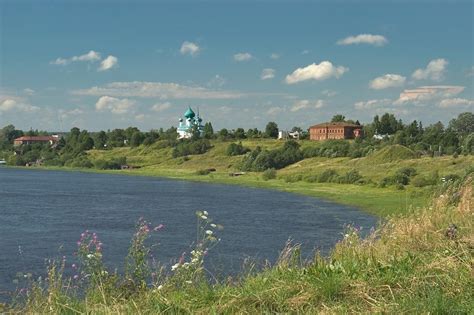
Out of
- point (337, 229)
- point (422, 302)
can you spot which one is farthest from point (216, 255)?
point (422, 302)

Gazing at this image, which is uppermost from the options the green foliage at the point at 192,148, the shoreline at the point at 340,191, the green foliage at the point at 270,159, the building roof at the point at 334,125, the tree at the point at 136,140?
the building roof at the point at 334,125

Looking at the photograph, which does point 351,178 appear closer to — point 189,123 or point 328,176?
point 328,176

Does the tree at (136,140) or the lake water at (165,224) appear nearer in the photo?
Answer: the lake water at (165,224)

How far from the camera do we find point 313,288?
25.3 feet

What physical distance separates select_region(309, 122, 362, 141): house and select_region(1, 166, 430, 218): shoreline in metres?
60.6

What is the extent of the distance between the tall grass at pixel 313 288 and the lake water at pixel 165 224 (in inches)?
154

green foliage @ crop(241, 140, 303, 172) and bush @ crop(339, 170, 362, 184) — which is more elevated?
green foliage @ crop(241, 140, 303, 172)

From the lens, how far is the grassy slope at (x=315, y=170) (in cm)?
5684

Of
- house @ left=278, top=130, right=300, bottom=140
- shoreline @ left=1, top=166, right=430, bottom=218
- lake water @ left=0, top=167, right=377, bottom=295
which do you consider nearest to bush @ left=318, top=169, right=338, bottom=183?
shoreline @ left=1, top=166, right=430, bottom=218

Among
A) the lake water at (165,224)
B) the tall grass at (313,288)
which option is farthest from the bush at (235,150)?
the tall grass at (313,288)

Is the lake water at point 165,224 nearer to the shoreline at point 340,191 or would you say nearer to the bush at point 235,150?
the shoreline at point 340,191

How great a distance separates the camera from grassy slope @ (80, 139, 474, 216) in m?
56.8

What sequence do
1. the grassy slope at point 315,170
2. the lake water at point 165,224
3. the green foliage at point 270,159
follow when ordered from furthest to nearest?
the green foliage at point 270,159
the grassy slope at point 315,170
the lake water at point 165,224

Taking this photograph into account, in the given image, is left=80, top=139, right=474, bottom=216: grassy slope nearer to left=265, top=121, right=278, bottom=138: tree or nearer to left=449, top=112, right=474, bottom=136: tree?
left=265, top=121, right=278, bottom=138: tree
